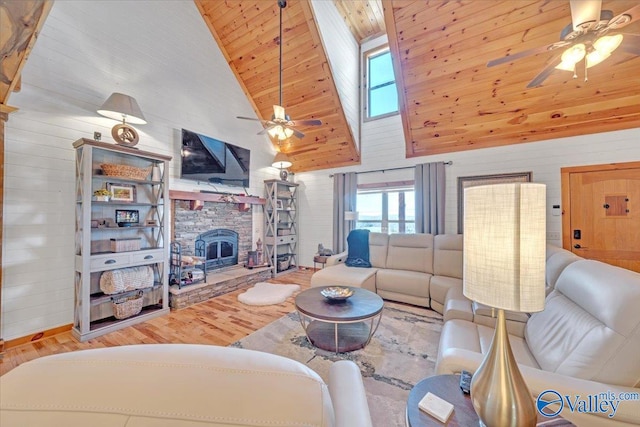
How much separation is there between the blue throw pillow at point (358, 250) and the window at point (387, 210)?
954 mm

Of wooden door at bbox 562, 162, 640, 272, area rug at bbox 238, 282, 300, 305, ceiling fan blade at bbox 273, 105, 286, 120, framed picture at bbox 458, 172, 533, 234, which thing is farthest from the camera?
framed picture at bbox 458, 172, 533, 234

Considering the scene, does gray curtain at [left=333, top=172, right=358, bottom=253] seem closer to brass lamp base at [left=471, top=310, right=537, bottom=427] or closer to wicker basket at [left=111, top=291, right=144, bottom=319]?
wicker basket at [left=111, top=291, right=144, bottom=319]

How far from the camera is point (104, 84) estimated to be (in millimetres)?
3180

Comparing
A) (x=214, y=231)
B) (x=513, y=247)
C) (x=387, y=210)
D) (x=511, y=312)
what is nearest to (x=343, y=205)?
(x=387, y=210)

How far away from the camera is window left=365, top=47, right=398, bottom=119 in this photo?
5145mm

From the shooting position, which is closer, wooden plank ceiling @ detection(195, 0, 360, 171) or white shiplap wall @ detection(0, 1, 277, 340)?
white shiplap wall @ detection(0, 1, 277, 340)

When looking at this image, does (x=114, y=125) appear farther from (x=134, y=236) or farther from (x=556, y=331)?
(x=556, y=331)

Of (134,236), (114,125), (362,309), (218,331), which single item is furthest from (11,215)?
(362,309)

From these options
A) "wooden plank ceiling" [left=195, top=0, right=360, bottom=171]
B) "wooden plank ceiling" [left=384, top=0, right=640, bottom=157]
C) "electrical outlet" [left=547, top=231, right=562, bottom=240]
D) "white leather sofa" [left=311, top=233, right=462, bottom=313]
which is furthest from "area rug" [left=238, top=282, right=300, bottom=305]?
"electrical outlet" [left=547, top=231, right=562, bottom=240]

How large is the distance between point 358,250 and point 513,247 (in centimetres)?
363

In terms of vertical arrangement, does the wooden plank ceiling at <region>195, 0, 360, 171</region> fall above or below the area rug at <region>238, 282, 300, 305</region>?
above

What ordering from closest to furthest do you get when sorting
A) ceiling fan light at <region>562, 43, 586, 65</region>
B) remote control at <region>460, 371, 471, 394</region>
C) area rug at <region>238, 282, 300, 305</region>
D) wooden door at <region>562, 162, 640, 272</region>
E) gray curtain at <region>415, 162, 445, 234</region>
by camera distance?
remote control at <region>460, 371, 471, 394</region>
ceiling fan light at <region>562, 43, 586, 65</region>
wooden door at <region>562, 162, 640, 272</region>
area rug at <region>238, 282, 300, 305</region>
gray curtain at <region>415, 162, 445, 234</region>

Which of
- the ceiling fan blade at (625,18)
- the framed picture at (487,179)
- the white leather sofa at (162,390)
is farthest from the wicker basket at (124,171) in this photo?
the ceiling fan blade at (625,18)

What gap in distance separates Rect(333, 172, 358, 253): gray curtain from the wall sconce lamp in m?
3.64
